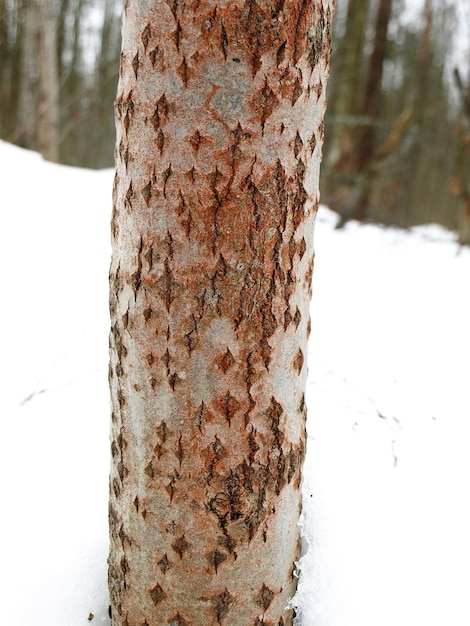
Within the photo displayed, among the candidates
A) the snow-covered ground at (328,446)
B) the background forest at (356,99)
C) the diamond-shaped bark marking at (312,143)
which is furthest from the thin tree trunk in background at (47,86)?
the diamond-shaped bark marking at (312,143)

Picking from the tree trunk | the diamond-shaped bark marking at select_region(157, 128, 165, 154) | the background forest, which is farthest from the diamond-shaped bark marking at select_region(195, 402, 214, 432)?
the tree trunk

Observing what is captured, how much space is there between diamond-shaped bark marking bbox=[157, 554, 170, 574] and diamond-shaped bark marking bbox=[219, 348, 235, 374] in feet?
1.30

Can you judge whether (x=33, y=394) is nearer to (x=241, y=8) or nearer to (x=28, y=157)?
(x=241, y=8)

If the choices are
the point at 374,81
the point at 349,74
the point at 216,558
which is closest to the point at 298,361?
the point at 216,558

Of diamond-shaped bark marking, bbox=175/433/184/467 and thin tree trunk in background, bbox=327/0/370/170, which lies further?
thin tree trunk in background, bbox=327/0/370/170

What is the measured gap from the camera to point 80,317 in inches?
83.7

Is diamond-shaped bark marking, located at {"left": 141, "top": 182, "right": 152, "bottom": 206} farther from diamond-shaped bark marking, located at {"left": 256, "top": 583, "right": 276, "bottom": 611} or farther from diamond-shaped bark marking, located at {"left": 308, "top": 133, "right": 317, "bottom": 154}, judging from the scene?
diamond-shaped bark marking, located at {"left": 256, "top": 583, "right": 276, "bottom": 611}

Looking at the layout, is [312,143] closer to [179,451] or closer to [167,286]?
[167,286]

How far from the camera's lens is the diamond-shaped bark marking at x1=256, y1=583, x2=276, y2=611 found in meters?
1.01

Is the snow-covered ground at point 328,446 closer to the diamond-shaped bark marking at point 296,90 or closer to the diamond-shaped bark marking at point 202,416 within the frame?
the diamond-shaped bark marking at point 202,416

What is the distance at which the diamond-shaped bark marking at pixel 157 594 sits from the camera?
98cm

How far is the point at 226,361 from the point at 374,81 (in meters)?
7.23

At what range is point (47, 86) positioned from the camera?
6.43 m

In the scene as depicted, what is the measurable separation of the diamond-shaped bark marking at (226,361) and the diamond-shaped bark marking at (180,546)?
0.34m
